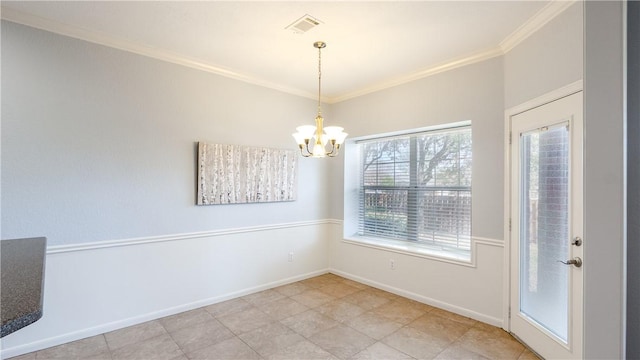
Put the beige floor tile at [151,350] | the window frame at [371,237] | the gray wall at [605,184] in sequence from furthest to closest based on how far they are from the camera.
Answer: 1. the window frame at [371,237]
2. the beige floor tile at [151,350]
3. the gray wall at [605,184]

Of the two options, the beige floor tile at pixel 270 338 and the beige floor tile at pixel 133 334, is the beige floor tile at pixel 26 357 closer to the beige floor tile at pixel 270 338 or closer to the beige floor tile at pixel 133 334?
the beige floor tile at pixel 133 334

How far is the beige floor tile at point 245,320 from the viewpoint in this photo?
9.71ft

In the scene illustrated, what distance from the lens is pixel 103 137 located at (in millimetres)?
2838

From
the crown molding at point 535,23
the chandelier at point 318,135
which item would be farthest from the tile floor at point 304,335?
the crown molding at point 535,23

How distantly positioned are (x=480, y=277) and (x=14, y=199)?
14.3 ft

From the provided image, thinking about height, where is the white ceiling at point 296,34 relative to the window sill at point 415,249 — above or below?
above

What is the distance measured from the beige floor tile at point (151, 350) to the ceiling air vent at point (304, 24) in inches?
117

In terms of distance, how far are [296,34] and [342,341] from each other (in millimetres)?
2881

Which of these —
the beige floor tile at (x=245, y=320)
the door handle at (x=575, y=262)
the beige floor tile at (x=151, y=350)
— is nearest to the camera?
the door handle at (x=575, y=262)

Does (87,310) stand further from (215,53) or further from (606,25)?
(606,25)

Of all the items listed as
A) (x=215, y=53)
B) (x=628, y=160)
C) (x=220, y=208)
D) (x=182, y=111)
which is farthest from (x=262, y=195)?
(x=628, y=160)

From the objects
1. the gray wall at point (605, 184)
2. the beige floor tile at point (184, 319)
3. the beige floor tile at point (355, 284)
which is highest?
the gray wall at point (605, 184)

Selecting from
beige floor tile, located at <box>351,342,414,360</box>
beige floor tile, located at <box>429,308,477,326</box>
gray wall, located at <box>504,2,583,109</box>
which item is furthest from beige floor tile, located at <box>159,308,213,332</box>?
gray wall, located at <box>504,2,583,109</box>

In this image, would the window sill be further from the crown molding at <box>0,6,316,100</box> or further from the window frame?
the crown molding at <box>0,6,316,100</box>
